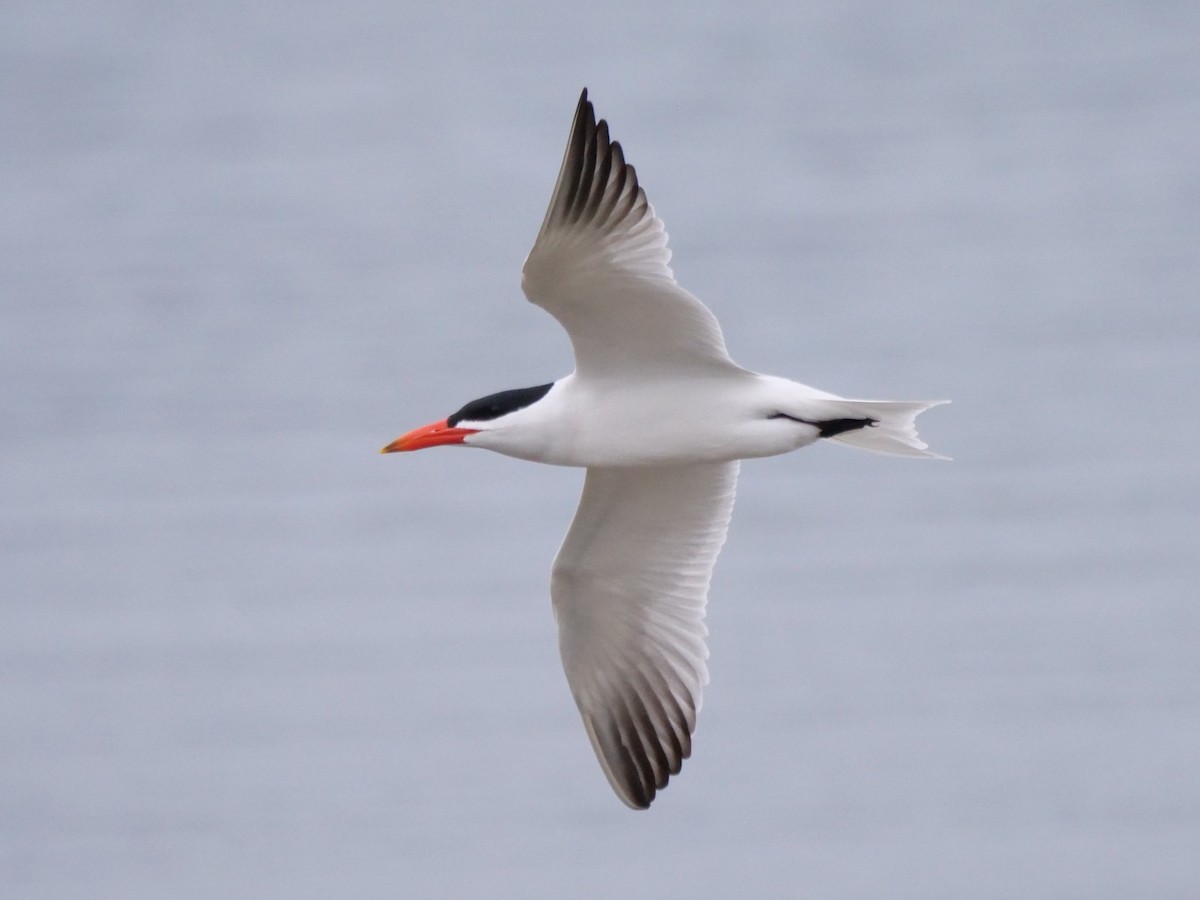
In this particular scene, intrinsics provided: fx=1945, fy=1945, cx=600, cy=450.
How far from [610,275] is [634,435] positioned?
656 millimetres

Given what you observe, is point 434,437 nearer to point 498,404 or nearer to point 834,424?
point 498,404

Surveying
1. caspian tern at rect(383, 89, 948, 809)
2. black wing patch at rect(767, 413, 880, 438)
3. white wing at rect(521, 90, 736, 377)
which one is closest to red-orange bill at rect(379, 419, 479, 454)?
caspian tern at rect(383, 89, 948, 809)

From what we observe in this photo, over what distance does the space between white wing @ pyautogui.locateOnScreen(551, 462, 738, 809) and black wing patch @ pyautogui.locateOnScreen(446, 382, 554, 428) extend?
806 millimetres

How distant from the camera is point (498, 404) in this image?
695cm

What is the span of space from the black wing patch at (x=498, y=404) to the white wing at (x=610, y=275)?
0.79ft

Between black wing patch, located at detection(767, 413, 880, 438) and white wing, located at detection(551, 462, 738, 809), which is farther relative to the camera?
white wing, located at detection(551, 462, 738, 809)

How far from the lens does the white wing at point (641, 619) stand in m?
7.73

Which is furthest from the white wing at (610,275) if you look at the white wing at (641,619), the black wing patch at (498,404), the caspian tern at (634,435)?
the white wing at (641,619)

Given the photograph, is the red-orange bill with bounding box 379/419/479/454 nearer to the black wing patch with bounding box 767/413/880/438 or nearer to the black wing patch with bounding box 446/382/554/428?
the black wing patch with bounding box 446/382/554/428

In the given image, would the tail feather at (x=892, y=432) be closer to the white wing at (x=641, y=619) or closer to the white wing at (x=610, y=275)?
the white wing at (x=610, y=275)

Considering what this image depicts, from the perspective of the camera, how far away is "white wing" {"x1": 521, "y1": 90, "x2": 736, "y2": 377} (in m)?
6.30

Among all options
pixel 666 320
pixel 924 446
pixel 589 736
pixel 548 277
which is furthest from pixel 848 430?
pixel 589 736

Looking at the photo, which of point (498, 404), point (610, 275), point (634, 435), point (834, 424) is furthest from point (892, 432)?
point (498, 404)

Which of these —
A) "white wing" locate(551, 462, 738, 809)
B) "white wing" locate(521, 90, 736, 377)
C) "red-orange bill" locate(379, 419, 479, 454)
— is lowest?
"white wing" locate(551, 462, 738, 809)
